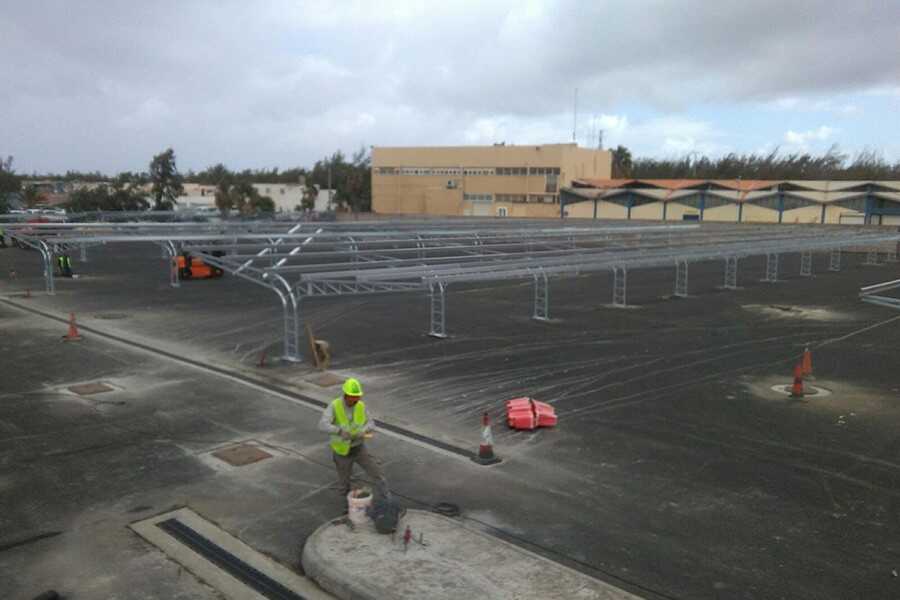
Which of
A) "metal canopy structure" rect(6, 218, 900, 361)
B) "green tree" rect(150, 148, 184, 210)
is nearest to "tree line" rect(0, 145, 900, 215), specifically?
"green tree" rect(150, 148, 184, 210)

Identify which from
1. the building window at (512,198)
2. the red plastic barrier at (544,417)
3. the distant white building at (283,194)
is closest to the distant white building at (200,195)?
the distant white building at (283,194)

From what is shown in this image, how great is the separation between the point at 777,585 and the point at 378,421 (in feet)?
21.7

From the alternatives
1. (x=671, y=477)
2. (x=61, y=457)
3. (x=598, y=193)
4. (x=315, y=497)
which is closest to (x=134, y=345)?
(x=61, y=457)

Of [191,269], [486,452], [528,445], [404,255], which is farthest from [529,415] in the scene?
[191,269]

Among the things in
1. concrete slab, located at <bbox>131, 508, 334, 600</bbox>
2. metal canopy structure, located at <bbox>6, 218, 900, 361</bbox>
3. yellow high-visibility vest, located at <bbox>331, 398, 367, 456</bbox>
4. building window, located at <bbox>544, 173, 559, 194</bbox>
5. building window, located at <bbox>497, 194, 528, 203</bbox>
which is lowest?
concrete slab, located at <bbox>131, 508, 334, 600</bbox>

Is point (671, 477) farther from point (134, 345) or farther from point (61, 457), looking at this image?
point (134, 345)

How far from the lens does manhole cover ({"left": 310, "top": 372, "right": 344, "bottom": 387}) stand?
13.5m

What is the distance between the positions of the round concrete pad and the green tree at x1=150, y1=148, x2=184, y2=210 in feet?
239

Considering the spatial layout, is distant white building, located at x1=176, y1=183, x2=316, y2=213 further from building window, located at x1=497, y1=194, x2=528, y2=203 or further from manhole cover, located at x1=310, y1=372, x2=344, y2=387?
manhole cover, located at x1=310, y1=372, x2=344, y2=387

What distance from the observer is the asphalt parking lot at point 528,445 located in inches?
271

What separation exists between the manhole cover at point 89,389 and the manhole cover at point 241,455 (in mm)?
4558

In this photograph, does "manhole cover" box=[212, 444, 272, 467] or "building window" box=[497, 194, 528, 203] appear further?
"building window" box=[497, 194, 528, 203]

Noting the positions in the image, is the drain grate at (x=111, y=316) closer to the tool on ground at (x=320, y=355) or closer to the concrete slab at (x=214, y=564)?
the tool on ground at (x=320, y=355)

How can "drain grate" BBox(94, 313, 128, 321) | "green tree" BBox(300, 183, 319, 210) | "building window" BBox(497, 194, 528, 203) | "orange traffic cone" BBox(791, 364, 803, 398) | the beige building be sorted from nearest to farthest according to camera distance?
"orange traffic cone" BBox(791, 364, 803, 398) < "drain grate" BBox(94, 313, 128, 321) < the beige building < "building window" BBox(497, 194, 528, 203) < "green tree" BBox(300, 183, 319, 210)
